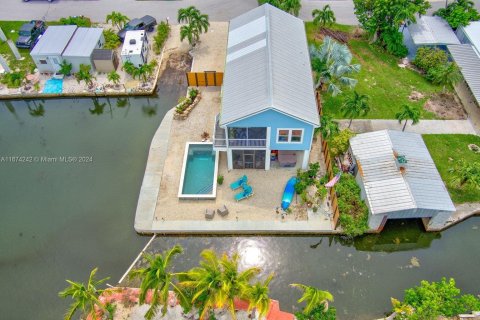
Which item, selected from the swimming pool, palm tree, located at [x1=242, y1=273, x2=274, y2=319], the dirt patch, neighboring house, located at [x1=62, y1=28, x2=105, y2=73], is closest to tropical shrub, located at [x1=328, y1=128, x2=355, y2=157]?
the swimming pool

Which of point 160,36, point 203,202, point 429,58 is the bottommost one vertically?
point 203,202

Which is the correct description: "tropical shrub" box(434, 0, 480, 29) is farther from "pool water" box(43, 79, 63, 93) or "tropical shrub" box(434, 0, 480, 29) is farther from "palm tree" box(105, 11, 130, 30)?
"pool water" box(43, 79, 63, 93)

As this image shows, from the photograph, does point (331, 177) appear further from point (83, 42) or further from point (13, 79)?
point (13, 79)

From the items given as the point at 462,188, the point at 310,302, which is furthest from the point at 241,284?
the point at 462,188

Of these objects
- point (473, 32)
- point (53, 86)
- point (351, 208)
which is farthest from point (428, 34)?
point (53, 86)

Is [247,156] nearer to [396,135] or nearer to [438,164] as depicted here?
[396,135]

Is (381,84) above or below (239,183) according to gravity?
above
